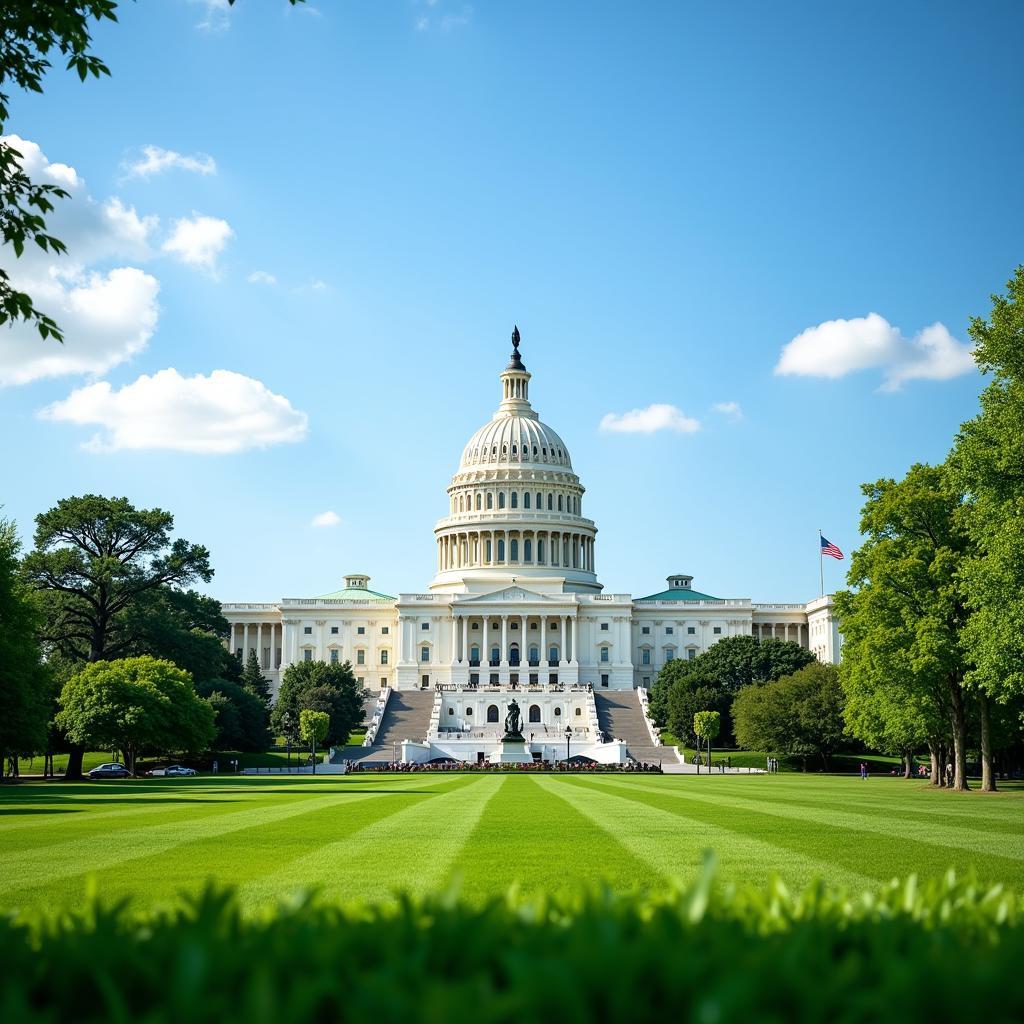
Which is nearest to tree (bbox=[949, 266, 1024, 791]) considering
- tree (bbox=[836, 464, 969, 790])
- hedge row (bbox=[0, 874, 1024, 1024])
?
tree (bbox=[836, 464, 969, 790])

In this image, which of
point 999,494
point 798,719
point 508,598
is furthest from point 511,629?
point 999,494

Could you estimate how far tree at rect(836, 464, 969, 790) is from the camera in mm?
57312

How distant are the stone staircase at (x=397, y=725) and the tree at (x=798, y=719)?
3632cm

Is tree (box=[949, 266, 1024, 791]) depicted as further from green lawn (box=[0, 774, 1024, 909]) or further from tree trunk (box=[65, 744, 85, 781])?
tree trunk (box=[65, 744, 85, 781])

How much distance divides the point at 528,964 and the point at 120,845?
72.5ft

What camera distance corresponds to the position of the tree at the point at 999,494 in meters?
43.5

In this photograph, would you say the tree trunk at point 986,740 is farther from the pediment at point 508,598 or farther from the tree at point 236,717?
the pediment at point 508,598

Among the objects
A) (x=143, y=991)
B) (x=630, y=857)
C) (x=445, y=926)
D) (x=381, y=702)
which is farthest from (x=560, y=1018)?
(x=381, y=702)

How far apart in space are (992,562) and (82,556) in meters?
74.9

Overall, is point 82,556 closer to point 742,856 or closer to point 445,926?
point 742,856

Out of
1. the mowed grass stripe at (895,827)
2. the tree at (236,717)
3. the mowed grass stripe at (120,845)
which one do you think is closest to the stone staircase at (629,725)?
the tree at (236,717)

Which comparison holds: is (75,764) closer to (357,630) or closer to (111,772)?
(111,772)

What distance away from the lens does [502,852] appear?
22188 millimetres

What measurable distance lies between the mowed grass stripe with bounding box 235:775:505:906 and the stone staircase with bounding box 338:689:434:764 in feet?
289
